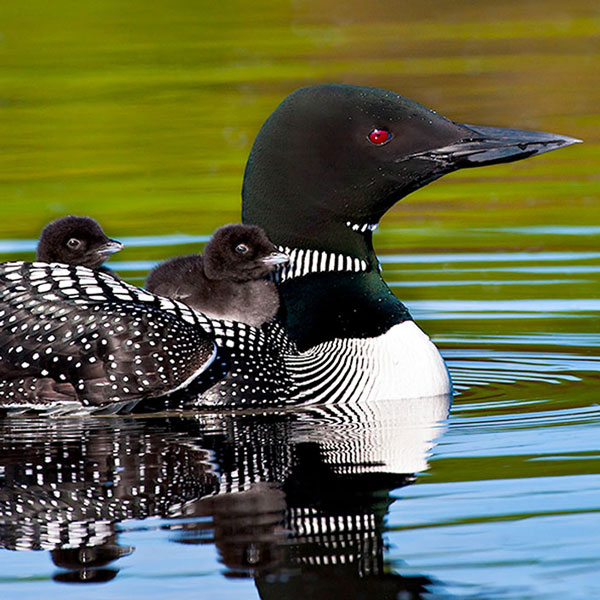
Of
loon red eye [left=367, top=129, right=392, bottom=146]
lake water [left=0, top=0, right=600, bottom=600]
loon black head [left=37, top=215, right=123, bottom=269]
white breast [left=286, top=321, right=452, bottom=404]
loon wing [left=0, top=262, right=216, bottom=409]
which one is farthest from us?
loon black head [left=37, top=215, right=123, bottom=269]

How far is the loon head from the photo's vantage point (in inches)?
214

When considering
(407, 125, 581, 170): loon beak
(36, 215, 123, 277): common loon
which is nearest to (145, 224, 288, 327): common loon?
(36, 215, 123, 277): common loon

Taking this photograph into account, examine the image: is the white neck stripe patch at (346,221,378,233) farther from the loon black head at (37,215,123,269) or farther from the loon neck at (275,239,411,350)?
the loon black head at (37,215,123,269)

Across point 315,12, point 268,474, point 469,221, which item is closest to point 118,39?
point 315,12

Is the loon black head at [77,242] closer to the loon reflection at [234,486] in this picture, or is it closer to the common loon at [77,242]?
the common loon at [77,242]

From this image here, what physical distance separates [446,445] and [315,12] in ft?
56.0

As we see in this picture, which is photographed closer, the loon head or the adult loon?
the adult loon

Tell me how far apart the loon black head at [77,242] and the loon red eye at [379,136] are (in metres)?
0.97

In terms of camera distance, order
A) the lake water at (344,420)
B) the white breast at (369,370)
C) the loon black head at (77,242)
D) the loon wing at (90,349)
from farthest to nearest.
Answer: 1. the loon black head at (77,242)
2. the white breast at (369,370)
3. the loon wing at (90,349)
4. the lake water at (344,420)

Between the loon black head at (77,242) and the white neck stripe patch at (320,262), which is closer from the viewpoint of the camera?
the white neck stripe patch at (320,262)

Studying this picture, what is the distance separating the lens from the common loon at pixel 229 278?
539 centimetres

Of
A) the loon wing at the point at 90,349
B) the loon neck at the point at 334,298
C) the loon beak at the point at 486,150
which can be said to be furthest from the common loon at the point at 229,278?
the loon beak at the point at 486,150

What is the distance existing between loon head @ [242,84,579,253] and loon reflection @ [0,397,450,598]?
0.67 metres

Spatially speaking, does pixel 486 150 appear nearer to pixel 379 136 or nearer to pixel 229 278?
Answer: pixel 379 136
